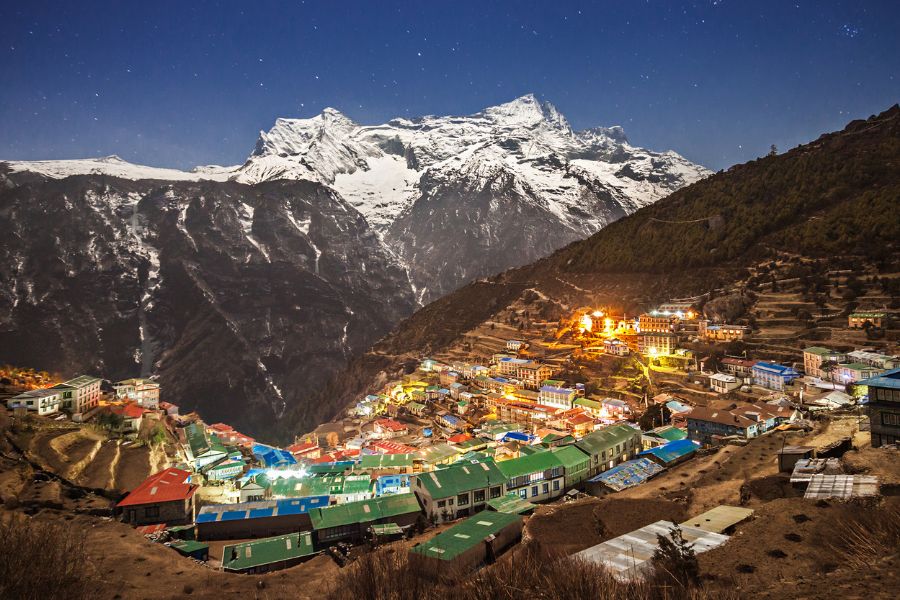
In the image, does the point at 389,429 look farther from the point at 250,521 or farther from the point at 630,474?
the point at 630,474

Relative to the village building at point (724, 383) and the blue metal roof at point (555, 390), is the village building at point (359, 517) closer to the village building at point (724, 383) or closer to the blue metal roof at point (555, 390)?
the blue metal roof at point (555, 390)

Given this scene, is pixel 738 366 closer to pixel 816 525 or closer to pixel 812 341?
pixel 812 341

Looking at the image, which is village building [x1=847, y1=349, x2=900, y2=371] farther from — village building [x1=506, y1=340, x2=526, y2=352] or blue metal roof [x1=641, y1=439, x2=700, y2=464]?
village building [x1=506, y1=340, x2=526, y2=352]

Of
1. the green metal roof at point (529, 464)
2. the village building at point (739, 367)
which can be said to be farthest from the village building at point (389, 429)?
the village building at point (739, 367)

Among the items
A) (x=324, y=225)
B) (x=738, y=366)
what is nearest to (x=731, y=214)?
(x=738, y=366)

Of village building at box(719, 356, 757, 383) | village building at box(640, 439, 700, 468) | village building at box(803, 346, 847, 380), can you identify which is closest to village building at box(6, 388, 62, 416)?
village building at box(640, 439, 700, 468)

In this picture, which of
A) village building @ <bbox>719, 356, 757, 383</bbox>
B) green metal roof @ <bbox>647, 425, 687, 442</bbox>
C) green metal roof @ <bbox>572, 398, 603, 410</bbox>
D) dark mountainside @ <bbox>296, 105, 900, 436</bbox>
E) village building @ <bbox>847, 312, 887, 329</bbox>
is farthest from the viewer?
dark mountainside @ <bbox>296, 105, 900, 436</bbox>
